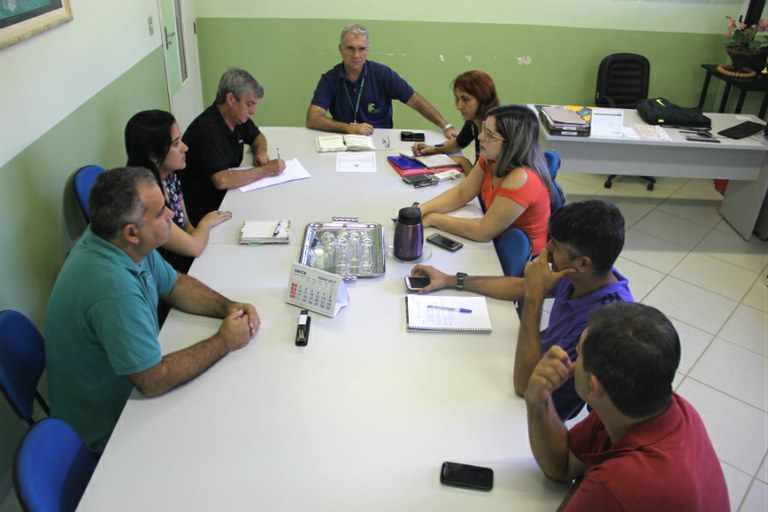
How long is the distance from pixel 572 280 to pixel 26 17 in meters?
2.34

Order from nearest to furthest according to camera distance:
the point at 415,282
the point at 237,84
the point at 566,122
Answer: the point at 415,282
the point at 237,84
the point at 566,122

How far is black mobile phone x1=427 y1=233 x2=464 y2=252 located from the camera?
2.46 m

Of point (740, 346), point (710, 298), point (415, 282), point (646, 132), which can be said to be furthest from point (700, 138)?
point (415, 282)

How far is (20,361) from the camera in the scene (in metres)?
1.72

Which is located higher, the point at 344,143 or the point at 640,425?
the point at 640,425

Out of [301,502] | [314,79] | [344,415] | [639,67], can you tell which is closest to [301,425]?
[344,415]

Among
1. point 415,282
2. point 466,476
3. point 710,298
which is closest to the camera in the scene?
point 466,476

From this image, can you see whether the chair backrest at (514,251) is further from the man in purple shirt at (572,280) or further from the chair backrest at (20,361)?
the chair backrest at (20,361)

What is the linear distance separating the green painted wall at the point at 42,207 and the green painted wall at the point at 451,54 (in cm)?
205

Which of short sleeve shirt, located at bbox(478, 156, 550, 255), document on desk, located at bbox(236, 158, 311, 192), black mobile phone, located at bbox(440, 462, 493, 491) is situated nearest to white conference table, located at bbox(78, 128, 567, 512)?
black mobile phone, located at bbox(440, 462, 493, 491)

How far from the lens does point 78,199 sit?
8.63ft

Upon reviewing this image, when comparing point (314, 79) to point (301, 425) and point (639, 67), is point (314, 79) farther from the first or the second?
point (301, 425)

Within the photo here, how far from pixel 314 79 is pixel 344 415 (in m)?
4.22

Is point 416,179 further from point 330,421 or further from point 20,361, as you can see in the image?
point 20,361
